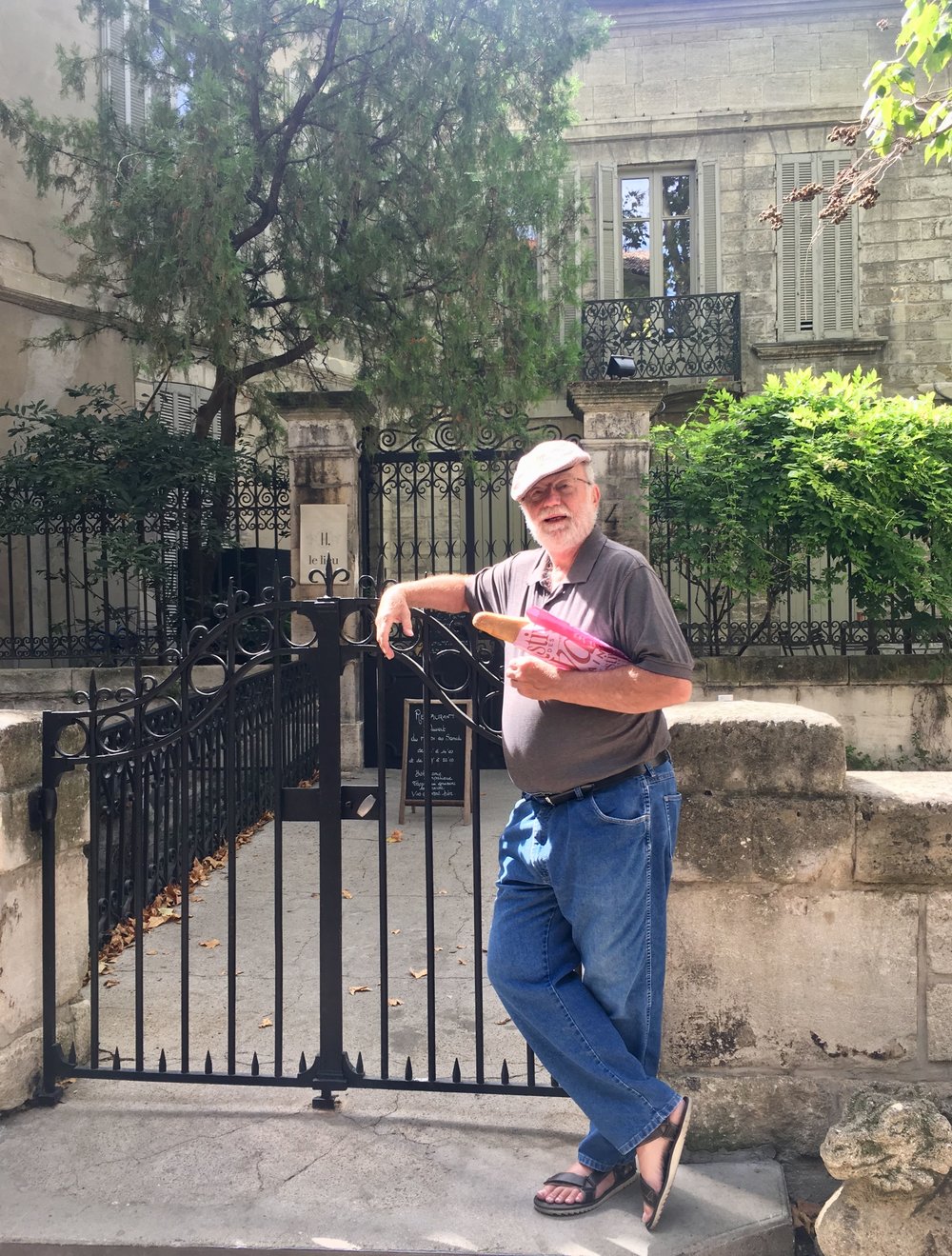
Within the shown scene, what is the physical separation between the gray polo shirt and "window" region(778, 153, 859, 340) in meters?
14.0

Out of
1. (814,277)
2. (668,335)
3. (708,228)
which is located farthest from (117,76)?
(814,277)

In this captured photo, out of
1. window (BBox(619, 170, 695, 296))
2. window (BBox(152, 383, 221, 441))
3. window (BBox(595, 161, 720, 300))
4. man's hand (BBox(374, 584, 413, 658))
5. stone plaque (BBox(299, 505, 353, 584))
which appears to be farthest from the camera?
window (BBox(619, 170, 695, 296))

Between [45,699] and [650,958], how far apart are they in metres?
8.07

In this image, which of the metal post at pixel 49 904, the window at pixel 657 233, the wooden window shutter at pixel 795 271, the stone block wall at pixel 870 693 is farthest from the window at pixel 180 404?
the metal post at pixel 49 904

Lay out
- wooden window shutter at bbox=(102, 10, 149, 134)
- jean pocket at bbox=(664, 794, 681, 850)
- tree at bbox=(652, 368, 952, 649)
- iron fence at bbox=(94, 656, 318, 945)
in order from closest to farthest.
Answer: jean pocket at bbox=(664, 794, 681, 850) < iron fence at bbox=(94, 656, 318, 945) < tree at bbox=(652, 368, 952, 649) < wooden window shutter at bbox=(102, 10, 149, 134)

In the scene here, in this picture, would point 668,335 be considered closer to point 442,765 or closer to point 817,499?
point 817,499

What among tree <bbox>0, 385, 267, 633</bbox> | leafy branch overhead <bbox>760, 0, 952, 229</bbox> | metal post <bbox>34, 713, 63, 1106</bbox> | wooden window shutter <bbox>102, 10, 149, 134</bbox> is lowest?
metal post <bbox>34, 713, 63, 1106</bbox>

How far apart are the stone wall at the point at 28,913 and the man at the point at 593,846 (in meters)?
1.66

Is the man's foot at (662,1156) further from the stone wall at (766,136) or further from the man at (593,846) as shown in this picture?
the stone wall at (766,136)

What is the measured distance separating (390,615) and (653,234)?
1420 cm

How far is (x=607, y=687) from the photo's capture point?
8.27 ft

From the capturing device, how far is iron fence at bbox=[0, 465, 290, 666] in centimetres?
968

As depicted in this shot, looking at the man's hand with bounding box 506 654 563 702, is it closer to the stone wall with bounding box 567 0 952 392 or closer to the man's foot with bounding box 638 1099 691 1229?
the man's foot with bounding box 638 1099 691 1229

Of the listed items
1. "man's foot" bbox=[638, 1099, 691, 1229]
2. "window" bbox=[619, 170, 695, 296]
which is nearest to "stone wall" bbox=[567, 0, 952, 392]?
"window" bbox=[619, 170, 695, 296]
